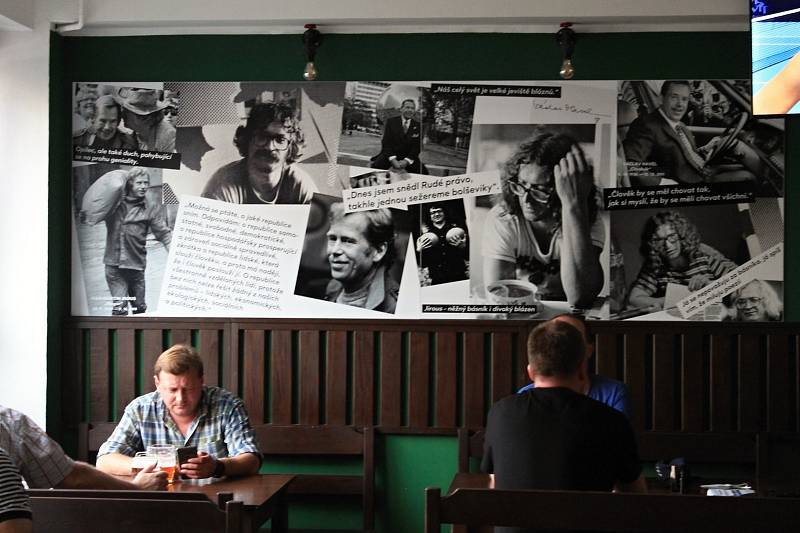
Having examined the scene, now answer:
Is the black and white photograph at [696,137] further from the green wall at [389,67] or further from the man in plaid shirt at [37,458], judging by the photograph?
the man in plaid shirt at [37,458]

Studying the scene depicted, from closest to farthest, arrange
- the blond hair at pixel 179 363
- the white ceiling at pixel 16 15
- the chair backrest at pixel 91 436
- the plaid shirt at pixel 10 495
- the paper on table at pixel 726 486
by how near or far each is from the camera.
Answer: the plaid shirt at pixel 10 495 < the paper on table at pixel 726 486 < the blond hair at pixel 179 363 < the white ceiling at pixel 16 15 < the chair backrest at pixel 91 436

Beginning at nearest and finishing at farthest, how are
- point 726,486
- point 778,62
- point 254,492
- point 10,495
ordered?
point 10,495 < point 254,492 < point 726,486 < point 778,62

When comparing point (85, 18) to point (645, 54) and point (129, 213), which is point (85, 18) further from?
point (645, 54)

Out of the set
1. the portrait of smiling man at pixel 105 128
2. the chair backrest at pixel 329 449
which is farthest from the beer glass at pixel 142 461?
the portrait of smiling man at pixel 105 128

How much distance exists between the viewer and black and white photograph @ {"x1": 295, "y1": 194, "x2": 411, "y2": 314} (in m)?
5.25

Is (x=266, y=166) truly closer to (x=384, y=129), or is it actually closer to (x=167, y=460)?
(x=384, y=129)

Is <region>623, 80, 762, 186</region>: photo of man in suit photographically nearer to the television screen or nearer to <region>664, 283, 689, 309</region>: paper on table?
<region>664, 283, 689, 309</region>: paper on table

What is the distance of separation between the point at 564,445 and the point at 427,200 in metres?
2.47

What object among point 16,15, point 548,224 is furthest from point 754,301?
point 16,15

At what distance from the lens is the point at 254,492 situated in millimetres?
3676

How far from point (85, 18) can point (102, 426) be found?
7.13 ft

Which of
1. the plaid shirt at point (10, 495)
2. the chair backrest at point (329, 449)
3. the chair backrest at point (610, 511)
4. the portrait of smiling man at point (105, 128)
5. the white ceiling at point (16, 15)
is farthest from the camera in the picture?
the portrait of smiling man at point (105, 128)

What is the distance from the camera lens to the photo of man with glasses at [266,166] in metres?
5.30

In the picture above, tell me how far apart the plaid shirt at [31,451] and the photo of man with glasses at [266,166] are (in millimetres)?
2393
